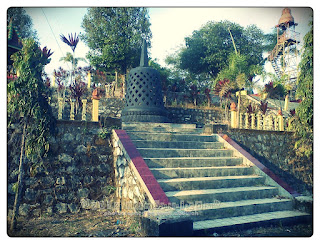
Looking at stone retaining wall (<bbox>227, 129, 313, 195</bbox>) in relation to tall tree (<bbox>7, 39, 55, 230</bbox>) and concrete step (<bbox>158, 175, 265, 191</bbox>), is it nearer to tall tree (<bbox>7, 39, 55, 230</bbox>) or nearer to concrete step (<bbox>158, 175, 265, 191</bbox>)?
concrete step (<bbox>158, 175, 265, 191</bbox>)

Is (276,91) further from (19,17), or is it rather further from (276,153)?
(19,17)

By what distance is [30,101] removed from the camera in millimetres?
4691

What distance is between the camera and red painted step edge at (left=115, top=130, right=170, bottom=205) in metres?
4.57

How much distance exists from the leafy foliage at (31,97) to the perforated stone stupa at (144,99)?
10.0 feet

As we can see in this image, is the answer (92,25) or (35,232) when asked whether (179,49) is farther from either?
(35,232)

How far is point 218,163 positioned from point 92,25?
13146 mm

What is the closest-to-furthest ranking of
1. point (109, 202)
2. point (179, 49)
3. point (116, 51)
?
point (109, 202) → point (116, 51) → point (179, 49)

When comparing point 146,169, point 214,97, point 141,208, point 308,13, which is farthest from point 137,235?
point 214,97

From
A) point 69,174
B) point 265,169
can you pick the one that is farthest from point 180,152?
point 69,174

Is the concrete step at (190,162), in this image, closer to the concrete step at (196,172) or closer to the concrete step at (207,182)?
the concrete step at (196,172)

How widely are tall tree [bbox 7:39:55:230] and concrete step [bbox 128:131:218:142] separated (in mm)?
2169

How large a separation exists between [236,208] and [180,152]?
6.42 ft

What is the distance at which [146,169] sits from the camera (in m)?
5.15

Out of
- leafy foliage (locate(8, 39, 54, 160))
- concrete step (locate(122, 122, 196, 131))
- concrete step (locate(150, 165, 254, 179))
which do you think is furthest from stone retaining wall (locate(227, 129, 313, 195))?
leafy foliage (locate(8, 39, 54, 160))
